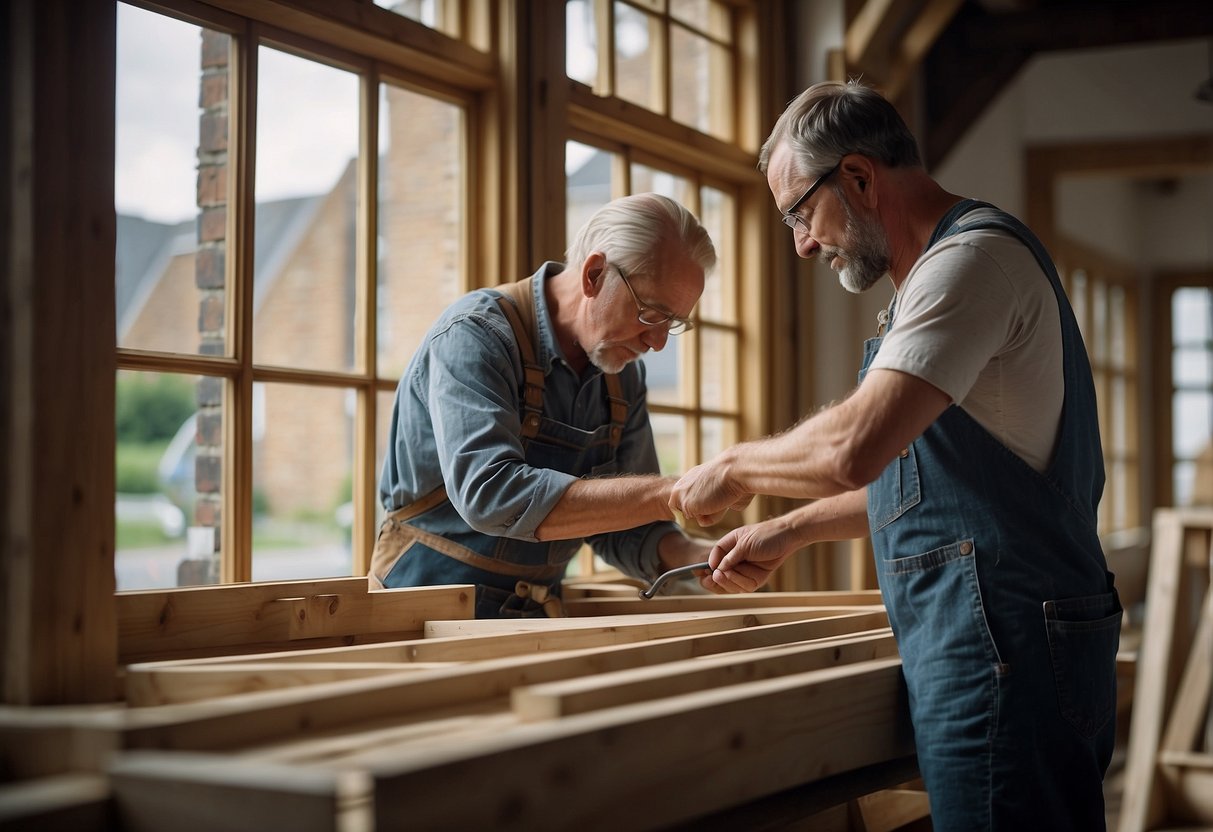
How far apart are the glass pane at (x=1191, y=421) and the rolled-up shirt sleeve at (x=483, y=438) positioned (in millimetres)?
8807

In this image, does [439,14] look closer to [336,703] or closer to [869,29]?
[869,29]

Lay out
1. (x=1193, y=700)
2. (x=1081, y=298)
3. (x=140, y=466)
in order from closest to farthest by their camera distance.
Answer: (x=1193, y=700) < (x=1081, y=298) < (x=140, y=466)

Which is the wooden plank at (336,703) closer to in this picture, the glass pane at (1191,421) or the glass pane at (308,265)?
the glass pane at (1191,421)

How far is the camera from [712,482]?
187cm

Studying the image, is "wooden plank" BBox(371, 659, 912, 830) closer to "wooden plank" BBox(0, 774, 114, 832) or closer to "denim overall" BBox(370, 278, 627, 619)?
"wooden plank" BBox(0, 774, 114, 832)

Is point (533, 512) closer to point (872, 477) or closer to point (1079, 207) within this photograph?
point (872, 477)

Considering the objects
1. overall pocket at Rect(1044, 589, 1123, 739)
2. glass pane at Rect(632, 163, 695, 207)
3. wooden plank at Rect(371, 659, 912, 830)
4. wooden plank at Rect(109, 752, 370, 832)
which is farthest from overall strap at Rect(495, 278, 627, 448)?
glass pane at Rect(632, 163, 695, 207)

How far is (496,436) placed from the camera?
6.81 feet

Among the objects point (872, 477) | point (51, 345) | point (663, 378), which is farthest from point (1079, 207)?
point (51, 345)

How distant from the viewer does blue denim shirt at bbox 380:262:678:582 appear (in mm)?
2059

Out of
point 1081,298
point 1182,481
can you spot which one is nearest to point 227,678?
point 1081,298

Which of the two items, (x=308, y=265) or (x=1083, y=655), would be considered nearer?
(x=1083, y=655)

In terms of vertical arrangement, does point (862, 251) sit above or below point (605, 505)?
above

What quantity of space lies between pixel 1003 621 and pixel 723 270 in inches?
109
